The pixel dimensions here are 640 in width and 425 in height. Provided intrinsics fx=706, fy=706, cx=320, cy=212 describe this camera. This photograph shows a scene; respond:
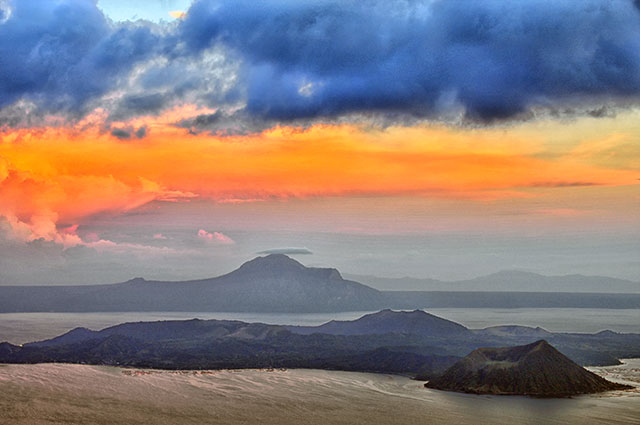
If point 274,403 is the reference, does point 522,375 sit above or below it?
above

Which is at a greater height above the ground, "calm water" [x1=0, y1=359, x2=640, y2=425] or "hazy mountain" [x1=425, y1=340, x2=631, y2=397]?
"hazy mountain" [x1=425, y1=340, x2=631, y2=397]

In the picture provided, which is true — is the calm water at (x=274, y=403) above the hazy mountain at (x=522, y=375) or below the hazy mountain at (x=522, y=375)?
below

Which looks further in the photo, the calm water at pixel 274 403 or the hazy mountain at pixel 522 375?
the hazy mountain at pixel 522 375

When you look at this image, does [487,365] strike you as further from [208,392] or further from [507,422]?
[208,392]

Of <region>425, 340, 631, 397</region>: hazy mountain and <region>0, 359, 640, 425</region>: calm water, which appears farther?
<region>425, 340, 631, 397</region>: hazy mountain

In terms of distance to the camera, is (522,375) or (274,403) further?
(522,375)
